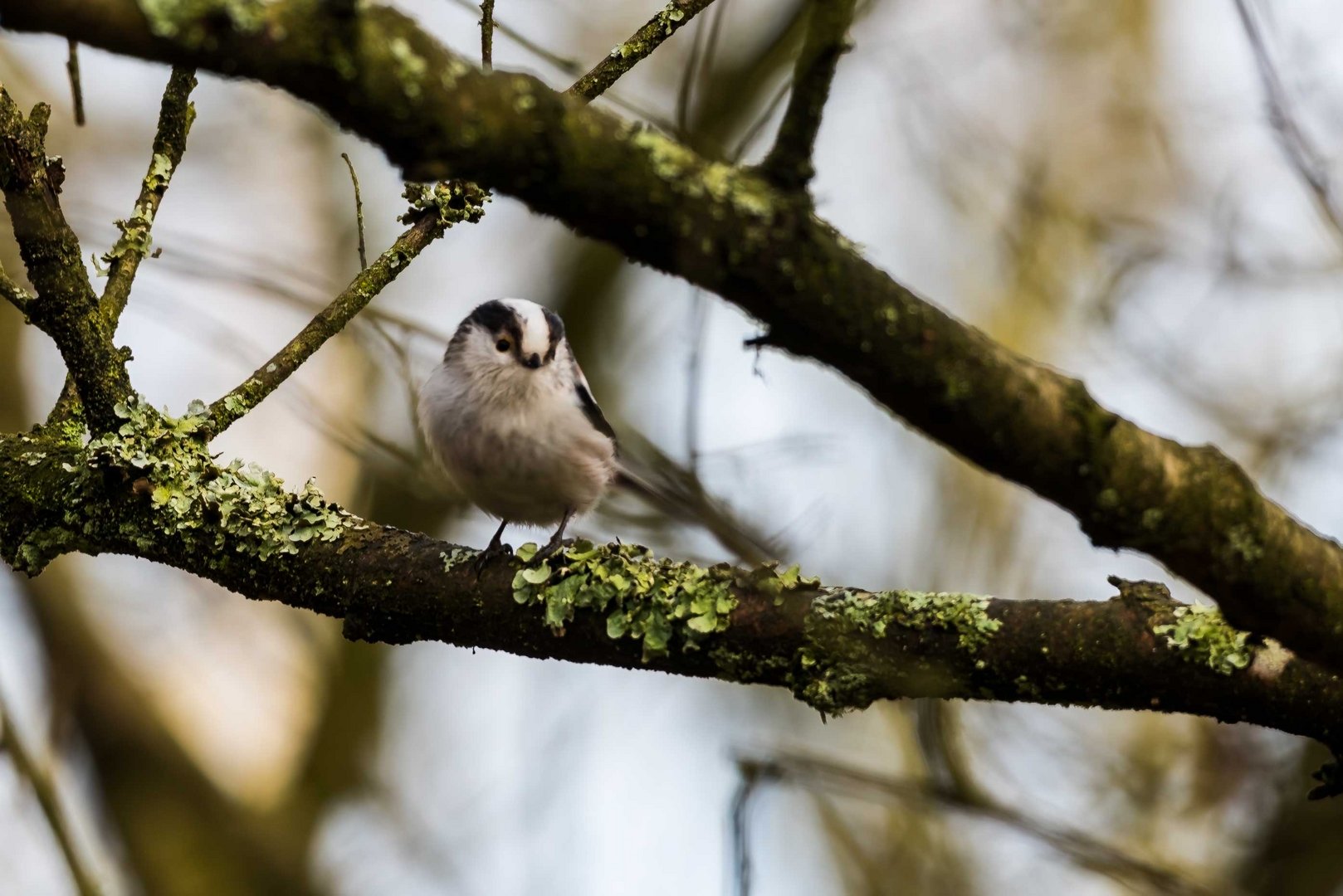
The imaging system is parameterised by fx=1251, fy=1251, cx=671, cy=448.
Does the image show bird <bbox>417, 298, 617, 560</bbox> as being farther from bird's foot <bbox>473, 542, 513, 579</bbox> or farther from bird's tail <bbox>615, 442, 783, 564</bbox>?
bird's foot <bbox>473, 542, 513, 579</bbox>

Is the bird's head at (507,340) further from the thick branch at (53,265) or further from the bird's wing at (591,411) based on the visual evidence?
the thick branch at (53,265)

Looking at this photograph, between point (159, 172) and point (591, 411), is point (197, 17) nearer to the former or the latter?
point (159, 172)

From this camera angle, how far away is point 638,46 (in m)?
3.49

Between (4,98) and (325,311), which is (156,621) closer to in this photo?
(325,311)

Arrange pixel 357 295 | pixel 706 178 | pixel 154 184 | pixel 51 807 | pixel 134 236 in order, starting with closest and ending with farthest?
pixel 706 178 → pixel 134 236 → pixel 154 184 → pixel 357 295 → pixel 51 807

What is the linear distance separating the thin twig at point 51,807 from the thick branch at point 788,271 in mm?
3744

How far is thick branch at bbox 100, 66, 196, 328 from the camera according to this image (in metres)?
3.04

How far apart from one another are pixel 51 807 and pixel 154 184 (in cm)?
244

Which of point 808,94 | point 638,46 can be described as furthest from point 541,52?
point 808,94

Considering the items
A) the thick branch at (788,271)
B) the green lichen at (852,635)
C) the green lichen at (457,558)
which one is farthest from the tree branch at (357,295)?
the thick branch at (788,271)

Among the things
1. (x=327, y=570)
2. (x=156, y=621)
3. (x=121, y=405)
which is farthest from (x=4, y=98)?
(x=156, y=621)

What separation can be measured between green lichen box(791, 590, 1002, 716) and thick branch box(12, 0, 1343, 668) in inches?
23.9

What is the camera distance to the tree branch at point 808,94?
1617mm

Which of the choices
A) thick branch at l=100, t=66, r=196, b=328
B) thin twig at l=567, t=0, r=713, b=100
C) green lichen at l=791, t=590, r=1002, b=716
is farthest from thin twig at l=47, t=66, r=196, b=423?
green lichen at l=791, t=590, r=1002, b=716
